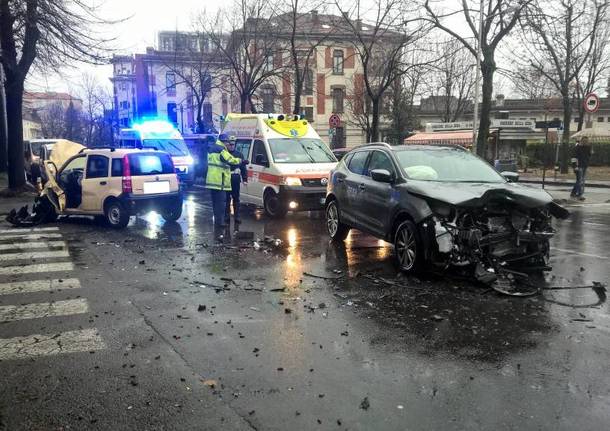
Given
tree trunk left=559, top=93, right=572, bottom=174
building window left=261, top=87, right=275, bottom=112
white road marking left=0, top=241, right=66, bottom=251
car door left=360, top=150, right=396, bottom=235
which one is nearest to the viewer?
car door left=360, top=150, right=396, bottom=235

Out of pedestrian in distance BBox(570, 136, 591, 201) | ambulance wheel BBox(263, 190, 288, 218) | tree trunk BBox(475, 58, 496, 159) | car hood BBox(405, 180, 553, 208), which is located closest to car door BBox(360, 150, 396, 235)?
car hood BBox(405, 180, 553, 208)

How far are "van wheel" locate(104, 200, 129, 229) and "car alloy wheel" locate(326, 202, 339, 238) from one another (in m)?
4.54

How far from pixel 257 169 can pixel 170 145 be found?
899 centimetres

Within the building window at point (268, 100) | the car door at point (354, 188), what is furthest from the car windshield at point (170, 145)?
the building window at point (268, 100)

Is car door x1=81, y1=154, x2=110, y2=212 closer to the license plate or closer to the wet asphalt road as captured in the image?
the license plate

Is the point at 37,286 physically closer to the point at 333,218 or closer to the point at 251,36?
the point at 333,218

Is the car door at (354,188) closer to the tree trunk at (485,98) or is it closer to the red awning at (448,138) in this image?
the tree trunk at (485,98)

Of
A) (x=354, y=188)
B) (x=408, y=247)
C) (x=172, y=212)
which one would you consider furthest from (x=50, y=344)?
(x=172, y=212)

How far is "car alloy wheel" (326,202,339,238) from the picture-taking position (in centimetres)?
977

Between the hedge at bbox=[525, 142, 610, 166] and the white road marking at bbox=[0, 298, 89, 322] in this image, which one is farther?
the hedge at bbox=[525, 142, 610, 166]

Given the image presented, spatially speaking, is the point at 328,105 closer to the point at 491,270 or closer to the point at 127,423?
the point at 491,270

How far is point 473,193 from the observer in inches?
260

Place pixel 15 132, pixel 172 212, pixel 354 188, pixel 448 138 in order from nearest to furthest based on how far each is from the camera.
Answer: pixel 354 188, pixel 172 212, pixel 15 132, pixel 448 138

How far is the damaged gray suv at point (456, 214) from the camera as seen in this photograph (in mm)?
6504
